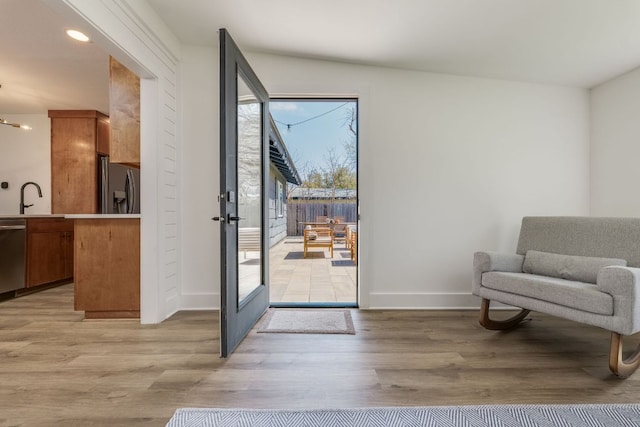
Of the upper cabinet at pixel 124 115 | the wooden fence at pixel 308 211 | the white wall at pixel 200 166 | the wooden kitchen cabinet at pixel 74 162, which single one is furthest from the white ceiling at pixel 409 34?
the wooden fence at pixel 308 211

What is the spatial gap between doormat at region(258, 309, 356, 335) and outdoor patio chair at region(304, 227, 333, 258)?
3460 mm

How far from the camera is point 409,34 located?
2389 mm

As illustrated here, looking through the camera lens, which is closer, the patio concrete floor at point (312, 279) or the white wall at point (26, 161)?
the patio concrete floor at point (312, 279)

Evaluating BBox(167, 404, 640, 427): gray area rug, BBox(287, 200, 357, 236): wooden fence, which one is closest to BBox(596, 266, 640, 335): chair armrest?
BBox(167, 404, 640, 427): gray area rug

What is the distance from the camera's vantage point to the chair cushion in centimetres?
208

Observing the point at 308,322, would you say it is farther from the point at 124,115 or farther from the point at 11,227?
the point at 11,227

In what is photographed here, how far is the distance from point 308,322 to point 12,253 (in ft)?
11.4

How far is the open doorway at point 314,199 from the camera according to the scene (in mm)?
4906

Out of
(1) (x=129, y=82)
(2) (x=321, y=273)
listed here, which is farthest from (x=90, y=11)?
(2) (x=321, y=273)

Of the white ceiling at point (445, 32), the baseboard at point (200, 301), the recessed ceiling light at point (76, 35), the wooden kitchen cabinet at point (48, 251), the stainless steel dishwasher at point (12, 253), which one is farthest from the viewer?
the wooden kitchen cabinet at point (48, 251)

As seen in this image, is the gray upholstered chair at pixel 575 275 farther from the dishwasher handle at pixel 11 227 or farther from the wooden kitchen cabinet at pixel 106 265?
the dishwasher handle at pixel 11 227

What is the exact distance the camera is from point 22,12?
2295 mm

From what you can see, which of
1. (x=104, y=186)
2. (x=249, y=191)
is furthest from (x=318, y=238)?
(x=249, y=191)

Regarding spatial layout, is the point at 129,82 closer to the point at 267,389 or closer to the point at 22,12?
the point at 22,12
